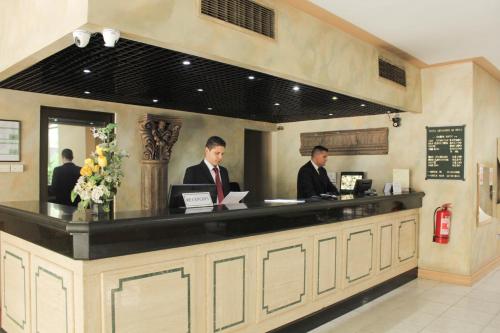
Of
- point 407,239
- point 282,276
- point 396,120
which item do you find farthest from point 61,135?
point 407,239

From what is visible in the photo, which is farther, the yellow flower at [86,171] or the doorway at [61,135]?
the doorway at [61,135]

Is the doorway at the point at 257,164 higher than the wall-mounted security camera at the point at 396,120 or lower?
lower

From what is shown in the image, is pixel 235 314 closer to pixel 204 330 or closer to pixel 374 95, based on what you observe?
pixel 204 330

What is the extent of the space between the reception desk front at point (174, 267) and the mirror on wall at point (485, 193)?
2.30 metres

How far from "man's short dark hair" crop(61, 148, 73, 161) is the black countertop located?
1906 mm

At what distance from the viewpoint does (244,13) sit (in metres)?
3.06

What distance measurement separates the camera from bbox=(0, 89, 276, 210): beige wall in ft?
15.2

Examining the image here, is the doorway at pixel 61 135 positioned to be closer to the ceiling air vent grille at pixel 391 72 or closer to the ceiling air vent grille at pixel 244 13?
the ceiling air vent grille at pixel 244 13

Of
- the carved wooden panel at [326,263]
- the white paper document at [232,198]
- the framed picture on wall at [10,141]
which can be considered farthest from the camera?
the framed picture on wall at [10,141]

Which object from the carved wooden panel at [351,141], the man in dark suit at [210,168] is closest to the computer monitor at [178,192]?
the man in dark suit at [210,168]

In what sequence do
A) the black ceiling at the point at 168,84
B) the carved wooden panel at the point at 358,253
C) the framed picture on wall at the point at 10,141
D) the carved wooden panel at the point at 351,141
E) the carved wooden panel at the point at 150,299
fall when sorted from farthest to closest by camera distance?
the carved wooden panel at the point at 351,141
the framed picture on wall at the point at 10,141
the carved wooden panel at the point at 358,253
the black ceiling at the point at 168,84
the carved wooden panel at the point at 150,299

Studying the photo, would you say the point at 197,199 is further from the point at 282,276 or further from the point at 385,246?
the point at 385,246

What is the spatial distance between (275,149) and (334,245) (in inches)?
158

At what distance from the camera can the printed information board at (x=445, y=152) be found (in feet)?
17.4
